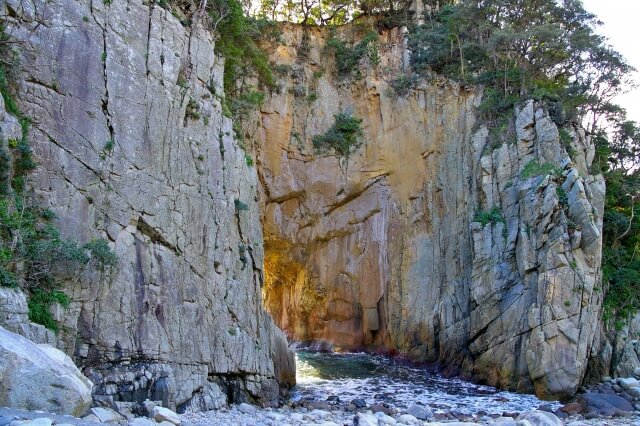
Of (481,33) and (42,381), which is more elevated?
(481,33)

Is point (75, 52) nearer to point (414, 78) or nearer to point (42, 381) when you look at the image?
point (42, 381)

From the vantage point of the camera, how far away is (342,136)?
3525cm

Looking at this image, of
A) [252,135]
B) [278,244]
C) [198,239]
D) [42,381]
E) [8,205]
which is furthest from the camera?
[278,244]

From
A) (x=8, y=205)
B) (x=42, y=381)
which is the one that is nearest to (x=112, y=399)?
(x=42, y=381)

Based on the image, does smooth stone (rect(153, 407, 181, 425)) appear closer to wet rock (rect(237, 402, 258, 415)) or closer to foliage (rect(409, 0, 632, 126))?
wet rock (rect(237, 402, 258, 415))

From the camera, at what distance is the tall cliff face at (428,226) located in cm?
2342

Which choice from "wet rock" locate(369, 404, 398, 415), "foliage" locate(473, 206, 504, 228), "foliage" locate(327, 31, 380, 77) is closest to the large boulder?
"wet rock" locate(369, 404, 398, 415)

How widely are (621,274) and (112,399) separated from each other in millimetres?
23619

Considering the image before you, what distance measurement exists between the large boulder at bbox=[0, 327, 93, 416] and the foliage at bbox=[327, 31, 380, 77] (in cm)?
2947

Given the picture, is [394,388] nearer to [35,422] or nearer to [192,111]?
[192,111]

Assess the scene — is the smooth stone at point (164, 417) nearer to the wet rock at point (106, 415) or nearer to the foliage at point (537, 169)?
the wet rock at point (106, 415)

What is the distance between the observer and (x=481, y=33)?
108 ft

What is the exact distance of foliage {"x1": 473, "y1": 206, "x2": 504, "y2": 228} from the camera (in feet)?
88.3

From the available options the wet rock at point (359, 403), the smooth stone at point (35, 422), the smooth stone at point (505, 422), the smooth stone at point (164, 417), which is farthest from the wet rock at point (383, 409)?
the smooth stone at point (35, 422)
